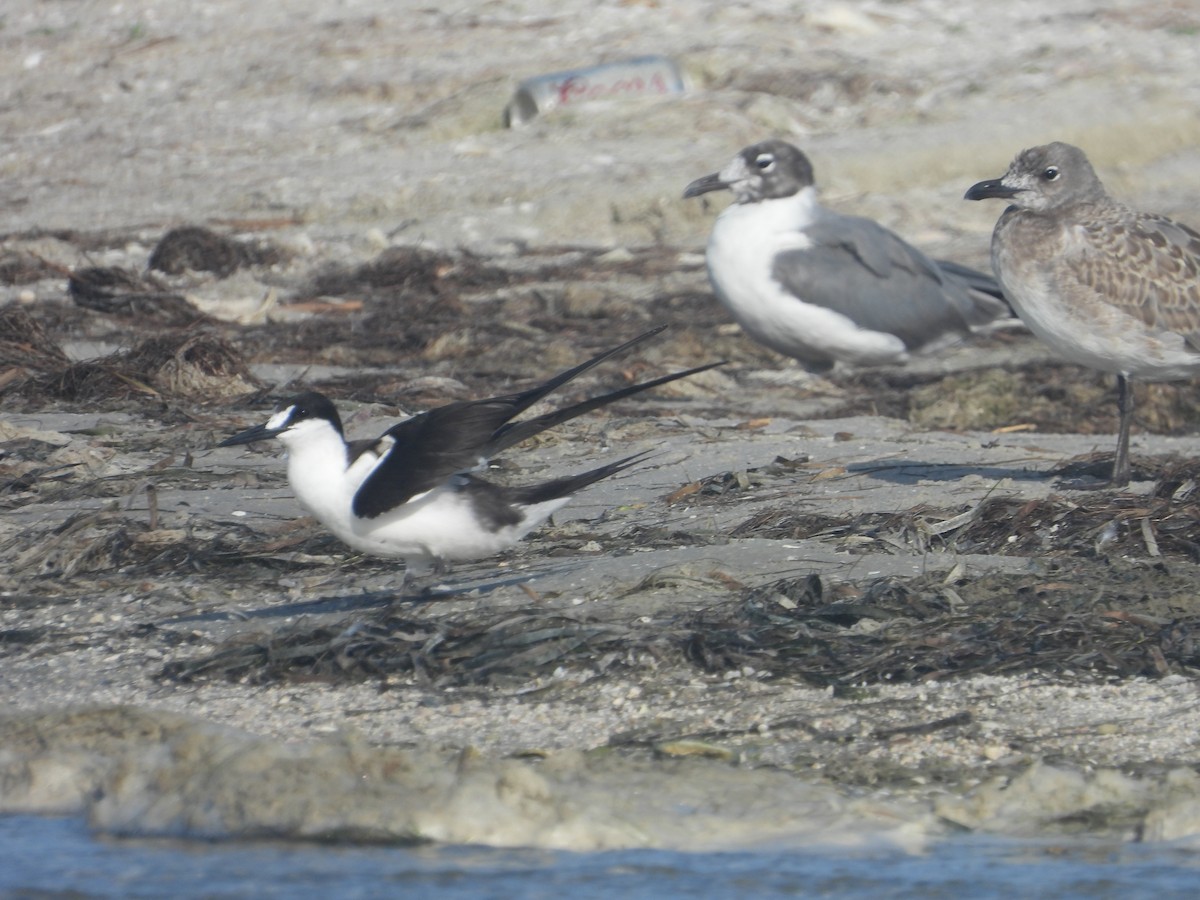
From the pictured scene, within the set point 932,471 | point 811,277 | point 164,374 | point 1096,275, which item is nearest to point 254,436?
point 932,471

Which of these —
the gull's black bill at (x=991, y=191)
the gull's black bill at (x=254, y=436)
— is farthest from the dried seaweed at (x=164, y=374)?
the gull's black bill at (x=991, y=191)

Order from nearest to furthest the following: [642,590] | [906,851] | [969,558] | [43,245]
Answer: [906,851] → [642,590] → [969,558] → [43,245]

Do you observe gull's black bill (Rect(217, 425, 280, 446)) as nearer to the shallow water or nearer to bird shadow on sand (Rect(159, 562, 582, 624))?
bird shadow on sand (Rect(159, 562, 582, 624))

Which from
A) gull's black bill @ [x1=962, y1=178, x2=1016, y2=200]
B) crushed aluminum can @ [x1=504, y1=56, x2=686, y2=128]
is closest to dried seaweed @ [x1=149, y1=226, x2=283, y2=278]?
crushed aluminum can @ [x1=504, y1=56, x2=686, y2=128]

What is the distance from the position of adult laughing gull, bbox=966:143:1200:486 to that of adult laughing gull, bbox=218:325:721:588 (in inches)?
91.9

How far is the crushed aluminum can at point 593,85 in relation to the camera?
49.4 ft

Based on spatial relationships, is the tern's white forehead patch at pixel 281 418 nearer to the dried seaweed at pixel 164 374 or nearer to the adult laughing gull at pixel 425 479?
the adult laughing gull at pixel 425 479

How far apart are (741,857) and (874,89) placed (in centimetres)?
1256

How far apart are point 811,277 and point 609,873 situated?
5.43 meters

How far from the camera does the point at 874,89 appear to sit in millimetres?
15688

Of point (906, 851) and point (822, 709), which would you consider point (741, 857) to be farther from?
point (822, 709)

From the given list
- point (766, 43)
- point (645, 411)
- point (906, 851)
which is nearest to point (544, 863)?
point (906, 851)

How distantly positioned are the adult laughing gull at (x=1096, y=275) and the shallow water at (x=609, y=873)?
322cm

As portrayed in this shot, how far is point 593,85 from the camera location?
15172 mm
